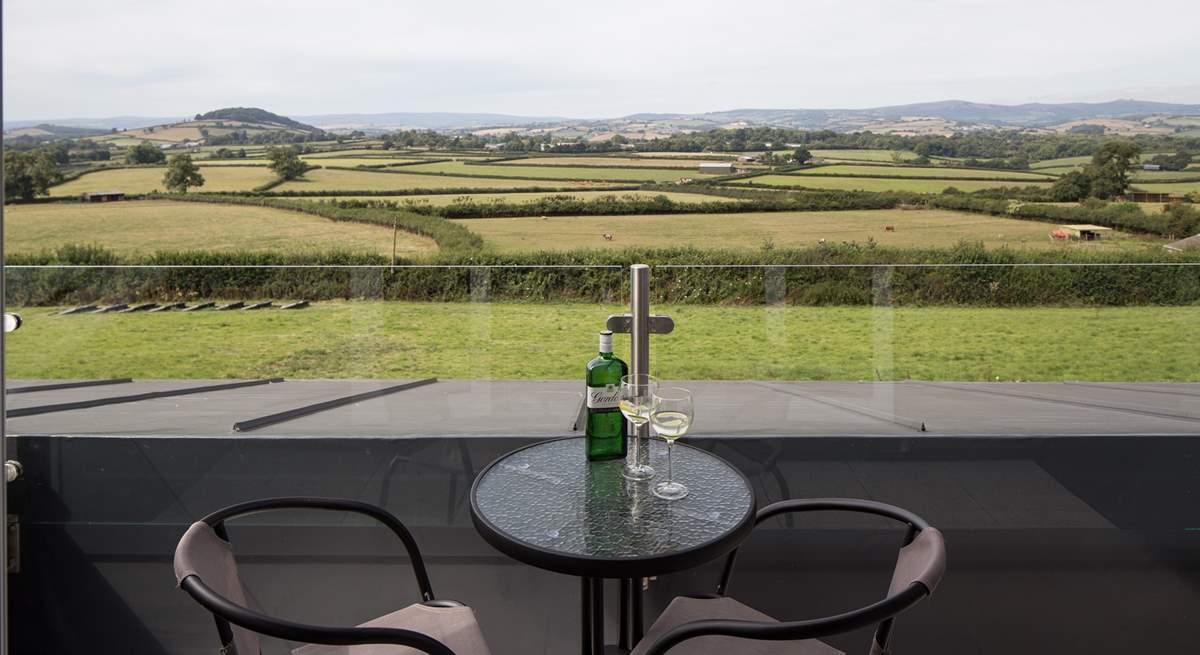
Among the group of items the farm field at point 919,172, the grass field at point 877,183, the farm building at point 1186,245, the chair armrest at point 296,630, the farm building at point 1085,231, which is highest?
the farm field at point 919,172

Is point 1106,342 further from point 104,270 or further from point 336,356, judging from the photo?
point 104,270

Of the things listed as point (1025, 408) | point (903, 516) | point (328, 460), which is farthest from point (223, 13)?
point (1025, 408)

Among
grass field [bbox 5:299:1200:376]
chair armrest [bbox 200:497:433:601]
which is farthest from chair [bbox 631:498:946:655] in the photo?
grass field [bbox 5:299:1200:376]

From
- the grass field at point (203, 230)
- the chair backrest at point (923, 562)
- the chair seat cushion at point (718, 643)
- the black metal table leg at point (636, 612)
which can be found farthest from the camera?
the grass field at point (203, 230)

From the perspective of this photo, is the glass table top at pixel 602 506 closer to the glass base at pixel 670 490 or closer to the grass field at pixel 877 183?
the glass base at pixel 670 490

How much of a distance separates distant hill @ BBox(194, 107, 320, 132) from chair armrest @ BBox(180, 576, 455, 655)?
2.32 metres

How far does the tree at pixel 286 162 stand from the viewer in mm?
3271

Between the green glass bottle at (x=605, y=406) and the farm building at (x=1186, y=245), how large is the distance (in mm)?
2283

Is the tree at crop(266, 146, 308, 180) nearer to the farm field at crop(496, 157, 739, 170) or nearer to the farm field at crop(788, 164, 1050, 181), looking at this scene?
the farm field at crop(496, 157, 739, 170)

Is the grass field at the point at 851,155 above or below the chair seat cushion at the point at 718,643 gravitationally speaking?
above

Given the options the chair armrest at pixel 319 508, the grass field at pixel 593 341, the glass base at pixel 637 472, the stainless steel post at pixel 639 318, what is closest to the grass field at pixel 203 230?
the grass field at pixel 593 341

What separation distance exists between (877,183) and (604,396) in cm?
194

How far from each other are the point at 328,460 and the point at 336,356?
38 centimetres

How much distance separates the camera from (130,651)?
2.50 m
